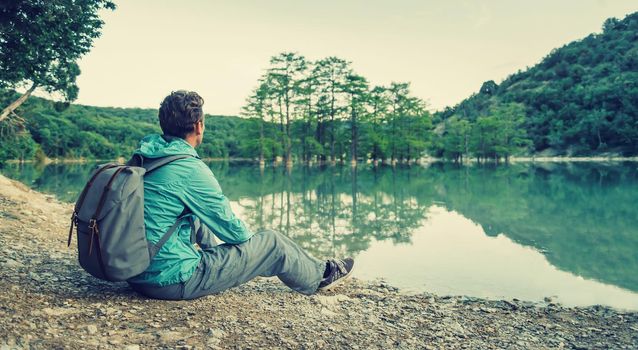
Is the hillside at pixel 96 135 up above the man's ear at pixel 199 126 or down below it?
above

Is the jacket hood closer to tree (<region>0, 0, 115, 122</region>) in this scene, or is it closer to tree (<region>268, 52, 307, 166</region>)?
tree (<region>0, 0, 115, 122</region>)

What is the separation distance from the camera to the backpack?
2490 mm

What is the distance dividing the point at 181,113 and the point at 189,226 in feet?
2.37

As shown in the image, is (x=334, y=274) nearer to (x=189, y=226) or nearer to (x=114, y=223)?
(x=189, y=226)

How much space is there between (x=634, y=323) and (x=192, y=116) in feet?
12.5

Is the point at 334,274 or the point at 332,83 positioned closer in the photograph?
the point at 334,274

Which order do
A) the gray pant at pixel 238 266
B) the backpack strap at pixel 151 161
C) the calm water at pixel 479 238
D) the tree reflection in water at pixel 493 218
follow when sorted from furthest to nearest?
the tree reflection in water at pixel 493 218 < the calm water at pixel 479 238 < the gray pant at pixel 238 266 < the backpack strap at pixel 151 161

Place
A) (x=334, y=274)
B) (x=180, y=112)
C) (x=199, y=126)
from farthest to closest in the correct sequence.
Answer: (x=334, y=274), (x=199, y=126), (x=180, y=112)

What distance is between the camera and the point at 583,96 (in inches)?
2431

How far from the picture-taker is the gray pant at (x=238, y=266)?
2947mm

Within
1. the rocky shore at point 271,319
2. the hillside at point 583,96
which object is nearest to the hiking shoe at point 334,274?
the rocky shore at point 271,319

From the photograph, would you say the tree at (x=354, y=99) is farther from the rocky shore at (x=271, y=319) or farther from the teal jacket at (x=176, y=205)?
the teal jacket at (x=176, y=205)

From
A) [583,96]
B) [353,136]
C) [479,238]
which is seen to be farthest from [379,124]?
[479,238]

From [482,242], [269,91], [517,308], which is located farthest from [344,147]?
[517,308]
